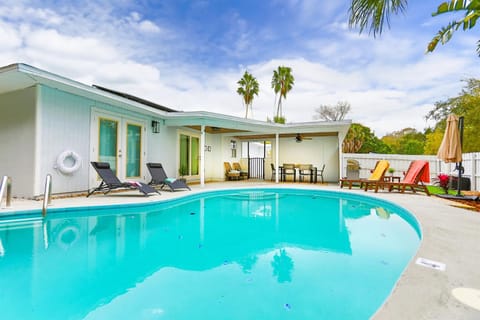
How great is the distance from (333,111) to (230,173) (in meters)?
17.8

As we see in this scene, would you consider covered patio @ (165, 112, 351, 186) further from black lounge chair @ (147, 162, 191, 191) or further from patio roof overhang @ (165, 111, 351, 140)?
black lounge chair @ (147, 162, 191, 191)

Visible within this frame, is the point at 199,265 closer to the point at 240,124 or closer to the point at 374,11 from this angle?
the point at 374,11

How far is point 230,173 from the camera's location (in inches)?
473

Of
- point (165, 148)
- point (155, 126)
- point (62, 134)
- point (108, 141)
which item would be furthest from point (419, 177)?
point (62, 134)

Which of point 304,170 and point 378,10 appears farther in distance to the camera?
point 304,170

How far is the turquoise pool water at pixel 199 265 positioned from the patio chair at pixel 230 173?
7.03 m

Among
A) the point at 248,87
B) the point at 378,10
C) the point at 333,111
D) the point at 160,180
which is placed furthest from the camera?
the point at 333,111

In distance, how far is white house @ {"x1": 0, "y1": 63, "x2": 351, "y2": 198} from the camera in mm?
5512

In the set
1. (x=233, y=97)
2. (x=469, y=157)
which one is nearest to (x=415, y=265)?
(x=469, y=157)

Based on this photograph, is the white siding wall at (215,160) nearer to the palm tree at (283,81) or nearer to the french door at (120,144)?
the french door at (120,144)

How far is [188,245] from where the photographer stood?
3223mm

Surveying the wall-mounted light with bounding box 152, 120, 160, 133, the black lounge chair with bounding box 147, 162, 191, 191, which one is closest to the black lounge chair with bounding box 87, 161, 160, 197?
the black lounge chair with bounding box 147, 162, 191, 191

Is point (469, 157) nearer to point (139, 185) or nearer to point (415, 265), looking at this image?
point (415, 265)

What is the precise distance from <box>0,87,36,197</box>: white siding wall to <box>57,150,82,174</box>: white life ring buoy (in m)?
0.51
